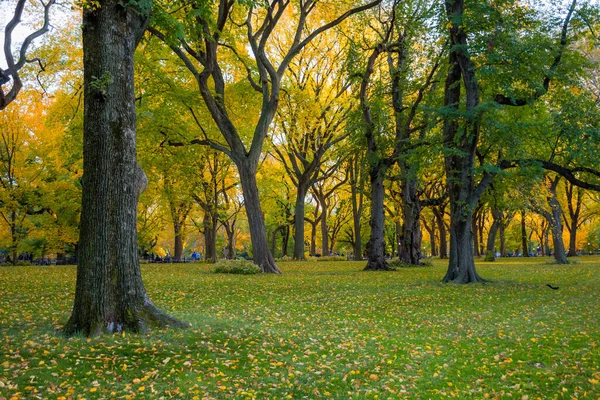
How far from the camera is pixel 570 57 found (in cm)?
1688

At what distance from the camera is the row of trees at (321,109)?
7.63m

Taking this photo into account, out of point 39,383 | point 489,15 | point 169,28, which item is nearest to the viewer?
point 39,383

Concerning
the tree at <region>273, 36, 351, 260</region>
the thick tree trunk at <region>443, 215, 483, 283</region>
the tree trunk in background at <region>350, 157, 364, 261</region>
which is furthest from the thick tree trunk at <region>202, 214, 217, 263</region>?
the thick tree trunk at <region>443, 215, 483, 283</region>

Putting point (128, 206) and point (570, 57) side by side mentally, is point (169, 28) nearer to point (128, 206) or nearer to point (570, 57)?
point (128, 206)

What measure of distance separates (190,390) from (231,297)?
787 centimetres

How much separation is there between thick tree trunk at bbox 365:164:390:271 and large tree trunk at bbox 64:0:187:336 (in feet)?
60.1

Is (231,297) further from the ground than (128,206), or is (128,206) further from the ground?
(128,206)

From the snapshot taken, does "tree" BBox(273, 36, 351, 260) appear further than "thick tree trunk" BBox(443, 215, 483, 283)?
Yes

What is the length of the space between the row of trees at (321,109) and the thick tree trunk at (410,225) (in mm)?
130

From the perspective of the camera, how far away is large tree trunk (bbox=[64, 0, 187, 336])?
7375 millimetres

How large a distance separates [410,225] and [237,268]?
12.9m

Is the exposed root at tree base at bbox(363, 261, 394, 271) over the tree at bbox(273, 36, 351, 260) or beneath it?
beneath

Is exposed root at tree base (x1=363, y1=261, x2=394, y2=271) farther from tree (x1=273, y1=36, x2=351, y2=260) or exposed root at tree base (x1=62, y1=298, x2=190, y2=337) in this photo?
exposed root at tree base (x1=62, y1=298, x2=190, y2=337)

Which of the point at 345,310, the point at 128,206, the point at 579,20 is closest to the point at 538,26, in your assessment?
the point at 579,20
